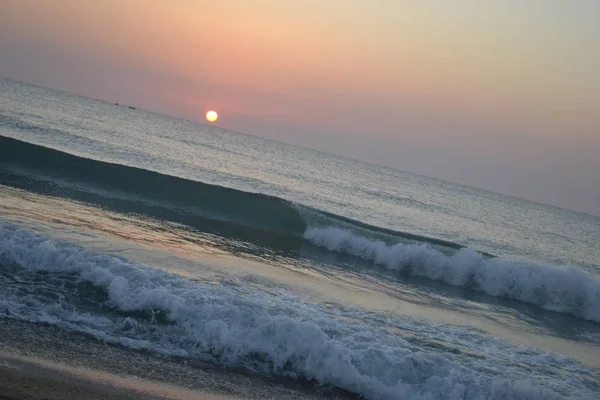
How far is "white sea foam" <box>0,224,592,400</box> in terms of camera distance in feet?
21.6

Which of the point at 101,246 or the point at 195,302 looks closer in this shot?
the point at 195,302

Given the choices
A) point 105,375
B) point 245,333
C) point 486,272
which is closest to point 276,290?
point 245,333

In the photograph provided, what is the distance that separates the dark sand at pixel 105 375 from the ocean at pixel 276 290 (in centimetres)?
24

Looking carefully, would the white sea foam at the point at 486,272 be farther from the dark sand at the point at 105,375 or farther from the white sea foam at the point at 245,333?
the dark sand at the point at 105,375

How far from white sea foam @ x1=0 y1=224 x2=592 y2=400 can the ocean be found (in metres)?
0.03

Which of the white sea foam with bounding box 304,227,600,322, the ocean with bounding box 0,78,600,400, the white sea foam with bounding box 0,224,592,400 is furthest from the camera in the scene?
the white sea foam with bounding box 304,227,600,322

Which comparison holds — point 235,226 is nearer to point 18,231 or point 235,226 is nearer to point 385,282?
point 385,282

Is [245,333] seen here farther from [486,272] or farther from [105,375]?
[486,272]

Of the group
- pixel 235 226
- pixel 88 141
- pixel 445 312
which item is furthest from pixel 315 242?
pixel 88 141

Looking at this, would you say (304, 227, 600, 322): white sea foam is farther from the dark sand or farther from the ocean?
the dark sand

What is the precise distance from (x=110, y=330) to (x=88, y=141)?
23.7 m

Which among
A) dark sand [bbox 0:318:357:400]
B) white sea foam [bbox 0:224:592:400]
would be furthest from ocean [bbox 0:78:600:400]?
dark sand [bbox 0:318:357:400]

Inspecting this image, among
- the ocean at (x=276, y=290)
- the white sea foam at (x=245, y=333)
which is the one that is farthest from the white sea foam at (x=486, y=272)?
the white sea foam at (x=245, y=333)

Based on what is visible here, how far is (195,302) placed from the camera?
24.9ft
